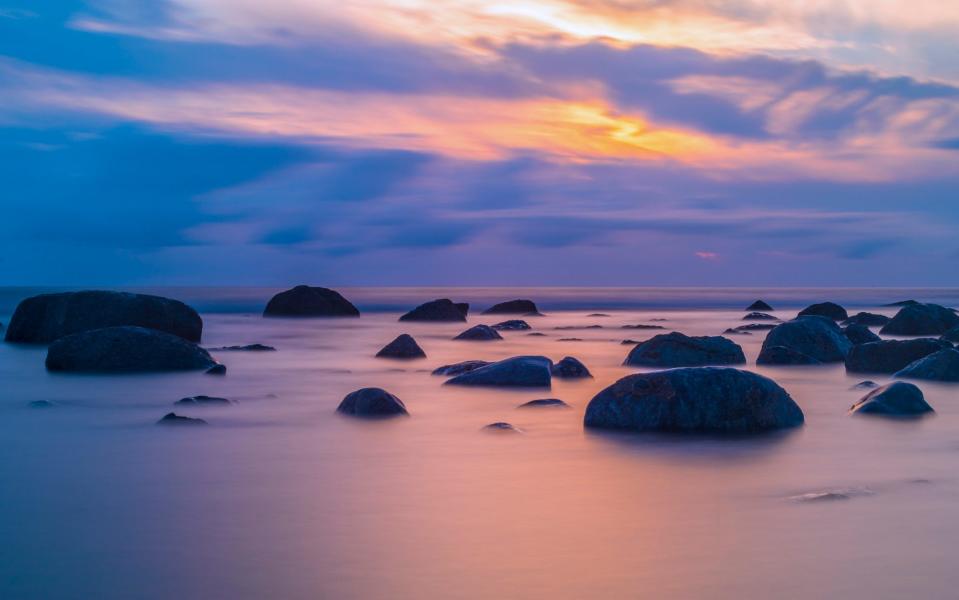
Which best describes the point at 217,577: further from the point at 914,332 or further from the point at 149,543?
the point at 914,332

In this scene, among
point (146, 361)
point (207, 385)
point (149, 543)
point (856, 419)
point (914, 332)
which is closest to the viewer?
point (149, 543)

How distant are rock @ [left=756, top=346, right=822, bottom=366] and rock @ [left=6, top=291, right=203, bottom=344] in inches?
433

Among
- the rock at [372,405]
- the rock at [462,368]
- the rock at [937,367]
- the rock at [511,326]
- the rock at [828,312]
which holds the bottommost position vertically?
the rock at [372,405]

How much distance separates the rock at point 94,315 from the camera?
19.0 m

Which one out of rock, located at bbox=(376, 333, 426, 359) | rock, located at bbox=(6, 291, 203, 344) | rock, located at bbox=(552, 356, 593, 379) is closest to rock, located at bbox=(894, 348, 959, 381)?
rock, located at bbox=(552, 356, 593, 379)

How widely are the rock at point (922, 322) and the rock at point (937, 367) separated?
38.8 ft

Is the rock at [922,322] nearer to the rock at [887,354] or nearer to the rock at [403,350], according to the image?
the rock at [887,354]

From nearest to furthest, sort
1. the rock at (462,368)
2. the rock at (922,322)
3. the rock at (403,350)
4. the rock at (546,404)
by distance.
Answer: the rock at (546,404)
the rock at (462,368)
the rock at (403,350)
the rock at (922,322)

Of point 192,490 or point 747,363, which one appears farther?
point 747,363

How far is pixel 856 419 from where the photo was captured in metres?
8.98

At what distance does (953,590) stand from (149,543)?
11.6ft

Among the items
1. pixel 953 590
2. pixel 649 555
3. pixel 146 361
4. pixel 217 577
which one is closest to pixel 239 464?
pixel 217 577

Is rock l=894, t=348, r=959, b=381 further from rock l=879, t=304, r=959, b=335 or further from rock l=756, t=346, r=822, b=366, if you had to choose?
rock l=879, t=304, r=959, b=335

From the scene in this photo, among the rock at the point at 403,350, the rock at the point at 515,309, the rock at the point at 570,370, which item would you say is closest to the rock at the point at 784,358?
the rock at the point at 570,370
